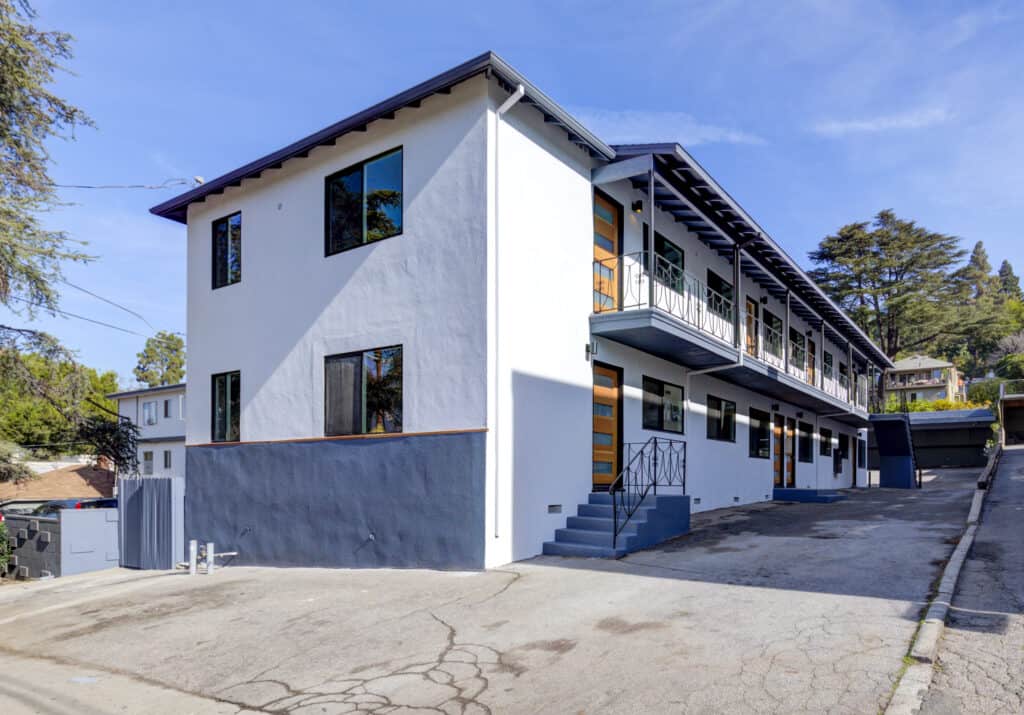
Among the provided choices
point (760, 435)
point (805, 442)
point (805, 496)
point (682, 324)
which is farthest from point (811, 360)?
point (682, 324)

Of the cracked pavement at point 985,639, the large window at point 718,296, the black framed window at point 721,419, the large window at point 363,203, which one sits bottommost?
the cracked pavement at point 985,639

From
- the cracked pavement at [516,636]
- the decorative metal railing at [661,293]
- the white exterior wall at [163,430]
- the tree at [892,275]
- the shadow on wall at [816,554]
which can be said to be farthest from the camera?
the tree at [892,275]

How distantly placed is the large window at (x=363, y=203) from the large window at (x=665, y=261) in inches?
191

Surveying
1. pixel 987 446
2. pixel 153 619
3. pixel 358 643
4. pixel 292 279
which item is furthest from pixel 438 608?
pixel 987 446

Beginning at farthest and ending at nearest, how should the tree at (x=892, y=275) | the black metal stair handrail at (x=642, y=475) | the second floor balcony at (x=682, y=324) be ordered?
1. the tree at (x=892, y=275)
2. the second floor balcony at (x=682, y=324)
3. the black metal stair handrail at (x=642, y=475)

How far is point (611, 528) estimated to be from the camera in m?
10.7

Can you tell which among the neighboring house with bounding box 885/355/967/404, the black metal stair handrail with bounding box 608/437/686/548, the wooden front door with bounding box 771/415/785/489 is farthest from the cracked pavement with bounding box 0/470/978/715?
the neighboring house with bounding box 885/355/967/404

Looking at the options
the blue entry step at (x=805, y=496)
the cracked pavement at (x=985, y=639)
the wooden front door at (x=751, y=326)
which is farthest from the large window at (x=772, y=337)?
the cracked pavement at (x=985, y=639)

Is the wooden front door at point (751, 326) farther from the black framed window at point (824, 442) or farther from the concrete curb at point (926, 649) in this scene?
the concrete curb at point (926, 649)

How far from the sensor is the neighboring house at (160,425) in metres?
33.9

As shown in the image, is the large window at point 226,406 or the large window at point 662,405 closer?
the large window at point 662,405

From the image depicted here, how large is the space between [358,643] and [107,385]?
194 feet

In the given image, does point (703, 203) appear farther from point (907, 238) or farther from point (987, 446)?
Answer: point (907, 238)

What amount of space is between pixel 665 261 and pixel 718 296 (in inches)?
123
